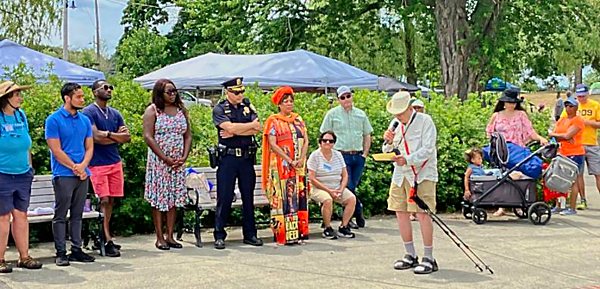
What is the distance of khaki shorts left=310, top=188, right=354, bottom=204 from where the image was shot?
900 cm

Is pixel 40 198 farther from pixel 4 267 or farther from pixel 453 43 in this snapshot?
pixel 453 43

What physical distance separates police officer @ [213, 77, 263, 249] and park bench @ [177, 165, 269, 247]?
0.21m

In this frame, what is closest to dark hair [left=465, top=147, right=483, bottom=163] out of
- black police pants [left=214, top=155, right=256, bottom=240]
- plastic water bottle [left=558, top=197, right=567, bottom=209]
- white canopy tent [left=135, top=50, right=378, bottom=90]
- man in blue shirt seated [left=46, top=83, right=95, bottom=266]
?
plastic water bottle [left=558, top=197, right=567, bottom=209]

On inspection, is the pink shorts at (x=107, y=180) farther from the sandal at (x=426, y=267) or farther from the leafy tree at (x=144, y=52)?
the leafy tree at (x=144, y=52)

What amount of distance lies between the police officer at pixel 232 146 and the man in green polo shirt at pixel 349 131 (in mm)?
1326

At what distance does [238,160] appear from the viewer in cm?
833

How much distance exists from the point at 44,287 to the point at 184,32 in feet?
143

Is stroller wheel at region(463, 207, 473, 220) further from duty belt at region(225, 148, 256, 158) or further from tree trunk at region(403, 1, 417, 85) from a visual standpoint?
tree trunk at region(403, 1, 417, 85)

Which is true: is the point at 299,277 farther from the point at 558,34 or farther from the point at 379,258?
the point at 558,34

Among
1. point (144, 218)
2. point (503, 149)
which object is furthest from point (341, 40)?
point (144, 218)

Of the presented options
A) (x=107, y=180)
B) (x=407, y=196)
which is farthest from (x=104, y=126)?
(x=407, y=196)

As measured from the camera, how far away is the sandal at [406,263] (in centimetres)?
735

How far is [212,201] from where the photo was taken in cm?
890

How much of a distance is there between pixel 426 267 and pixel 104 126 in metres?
3.45
